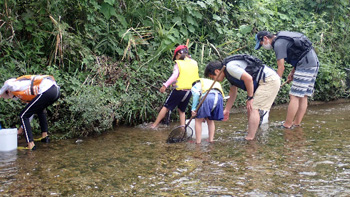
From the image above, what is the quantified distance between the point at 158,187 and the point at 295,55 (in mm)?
3918

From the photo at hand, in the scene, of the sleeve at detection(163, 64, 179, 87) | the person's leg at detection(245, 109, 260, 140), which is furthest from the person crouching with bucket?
the person's leg at detection(245, 109, 260, 140)

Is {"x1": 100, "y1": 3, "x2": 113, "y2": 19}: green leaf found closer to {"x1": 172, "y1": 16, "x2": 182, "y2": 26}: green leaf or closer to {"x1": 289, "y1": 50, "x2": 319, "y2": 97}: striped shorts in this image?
{"x1": 172, "y1": 16, "x2": 182, "y2": 26}: green leaf

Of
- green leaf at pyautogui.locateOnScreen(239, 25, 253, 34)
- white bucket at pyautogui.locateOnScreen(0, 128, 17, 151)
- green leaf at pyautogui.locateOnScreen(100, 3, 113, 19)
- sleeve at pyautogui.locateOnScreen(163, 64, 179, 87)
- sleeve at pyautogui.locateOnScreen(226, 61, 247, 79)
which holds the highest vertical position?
green leaf at pyautogui.locateOnScreen(100, 3, 113, 19)

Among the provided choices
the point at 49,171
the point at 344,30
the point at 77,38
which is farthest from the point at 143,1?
the point at 344,30

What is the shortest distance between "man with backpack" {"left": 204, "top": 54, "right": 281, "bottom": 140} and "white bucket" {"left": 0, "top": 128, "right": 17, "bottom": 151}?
2.85 meters

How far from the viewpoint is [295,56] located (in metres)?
6.78

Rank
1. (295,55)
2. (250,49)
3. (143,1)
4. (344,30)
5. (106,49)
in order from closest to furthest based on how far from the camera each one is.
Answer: (295,55), (106,49), (143,1), (250,49), (344,30)

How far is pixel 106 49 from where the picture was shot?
27.4 ft

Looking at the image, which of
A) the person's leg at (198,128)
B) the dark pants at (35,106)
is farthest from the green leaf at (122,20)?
the person's leg at (198,128)

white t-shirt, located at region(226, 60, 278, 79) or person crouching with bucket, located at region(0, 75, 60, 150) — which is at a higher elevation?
white t-shirt, located at region(226, 60, 278, 79)

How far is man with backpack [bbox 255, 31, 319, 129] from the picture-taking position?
6.61 meters

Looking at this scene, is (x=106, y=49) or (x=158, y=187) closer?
(x=158, y=187)

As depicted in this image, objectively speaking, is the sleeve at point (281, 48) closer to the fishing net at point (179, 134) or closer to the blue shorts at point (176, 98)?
the blue shorts at point (176, 98)

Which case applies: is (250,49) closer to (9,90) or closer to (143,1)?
(143,1)
